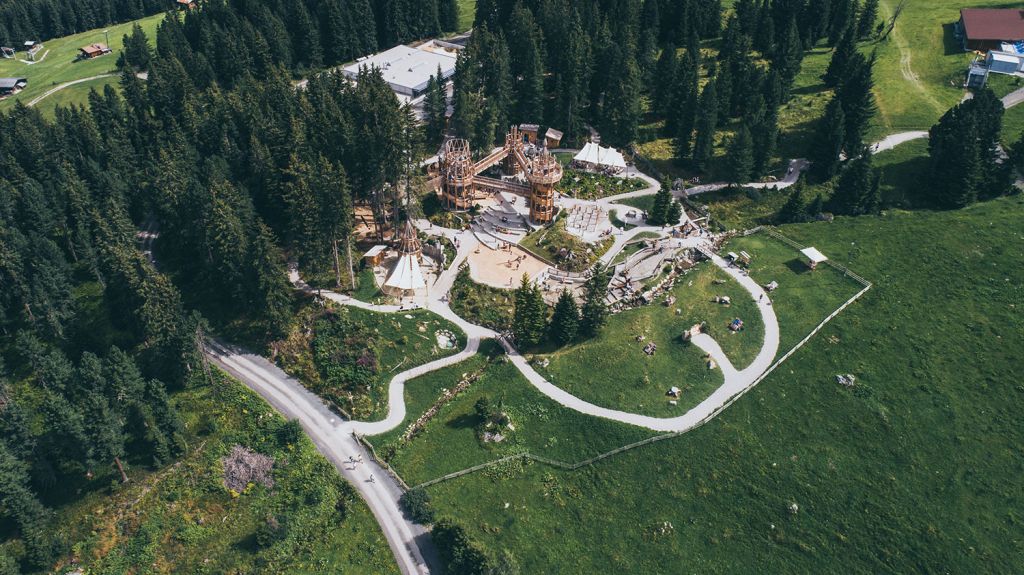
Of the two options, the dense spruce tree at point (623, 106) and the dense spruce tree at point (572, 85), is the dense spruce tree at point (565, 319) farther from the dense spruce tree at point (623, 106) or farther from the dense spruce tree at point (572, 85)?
the dense spruce tree at point (572, 85)

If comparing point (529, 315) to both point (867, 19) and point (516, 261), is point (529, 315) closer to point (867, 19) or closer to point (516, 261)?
point (516, 261)

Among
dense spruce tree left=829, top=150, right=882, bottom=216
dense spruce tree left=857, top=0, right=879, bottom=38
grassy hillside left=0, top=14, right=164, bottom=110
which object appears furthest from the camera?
grassy hillside left=0, top=14, right=164, bottom=110

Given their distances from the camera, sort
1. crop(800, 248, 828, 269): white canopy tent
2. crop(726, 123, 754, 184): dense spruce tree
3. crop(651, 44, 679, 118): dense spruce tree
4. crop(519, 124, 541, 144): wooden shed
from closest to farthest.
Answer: crop(800, 248, 828, 269): white canopy tent, crop(726, 123, 754, 184): dense spruce tree, crop(651, 44, 679, 118): dense spruce tree, crop(519, 124, 541, 144): wooden shed

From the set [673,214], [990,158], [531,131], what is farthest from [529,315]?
[990,158]

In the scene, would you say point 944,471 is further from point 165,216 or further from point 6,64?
point 6,64

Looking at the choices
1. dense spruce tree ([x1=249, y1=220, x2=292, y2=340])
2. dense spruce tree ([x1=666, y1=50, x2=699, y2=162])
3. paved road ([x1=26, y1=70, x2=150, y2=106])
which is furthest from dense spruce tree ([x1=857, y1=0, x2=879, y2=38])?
paved road ([x1=26, y1=70, x2=150, y2=106])

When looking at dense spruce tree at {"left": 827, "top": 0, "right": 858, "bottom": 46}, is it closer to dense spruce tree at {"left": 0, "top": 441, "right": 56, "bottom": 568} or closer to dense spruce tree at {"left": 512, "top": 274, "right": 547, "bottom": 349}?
dense spruce tree at {"left": 512, "top": 274, "right": 547, "bottom": 349}

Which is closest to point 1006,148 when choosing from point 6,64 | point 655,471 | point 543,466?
point 655,471
